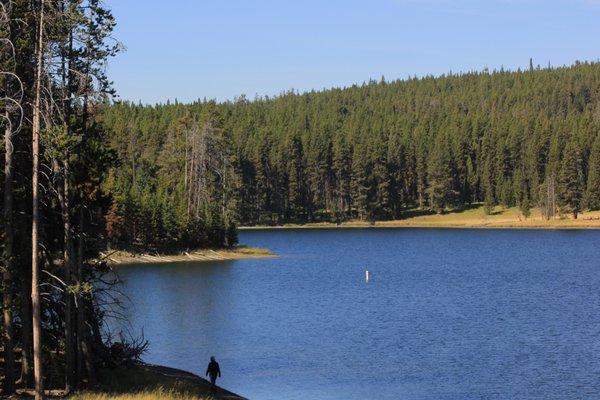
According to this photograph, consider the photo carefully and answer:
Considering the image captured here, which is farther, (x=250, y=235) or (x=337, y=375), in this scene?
(x=250, y=235)

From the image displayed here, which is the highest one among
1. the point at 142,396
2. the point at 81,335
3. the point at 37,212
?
the point at 37,212

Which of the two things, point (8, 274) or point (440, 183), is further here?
point (440, 183)

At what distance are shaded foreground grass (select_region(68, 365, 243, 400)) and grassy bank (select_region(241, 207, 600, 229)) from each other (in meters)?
138

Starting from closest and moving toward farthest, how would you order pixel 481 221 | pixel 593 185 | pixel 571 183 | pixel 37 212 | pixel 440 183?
pixel 37 212
pixel 571 183
pixel 593 185
pixel 481 221
pixel 440 183

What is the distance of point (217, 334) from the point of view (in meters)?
54.2

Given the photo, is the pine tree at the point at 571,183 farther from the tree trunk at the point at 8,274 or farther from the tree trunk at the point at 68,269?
the tree trunk at the point at 8,274

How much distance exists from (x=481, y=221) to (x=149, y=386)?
154m

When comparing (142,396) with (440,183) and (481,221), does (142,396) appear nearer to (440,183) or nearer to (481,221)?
(481,221)

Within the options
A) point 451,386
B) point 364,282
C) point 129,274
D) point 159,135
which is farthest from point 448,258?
point 159,135

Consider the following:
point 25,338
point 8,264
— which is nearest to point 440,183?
point 25,338

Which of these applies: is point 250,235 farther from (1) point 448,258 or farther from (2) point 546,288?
(2) point 546,288

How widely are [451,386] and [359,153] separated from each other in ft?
517

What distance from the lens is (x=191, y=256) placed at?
354 feet

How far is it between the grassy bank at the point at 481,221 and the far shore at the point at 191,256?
2947 inches
